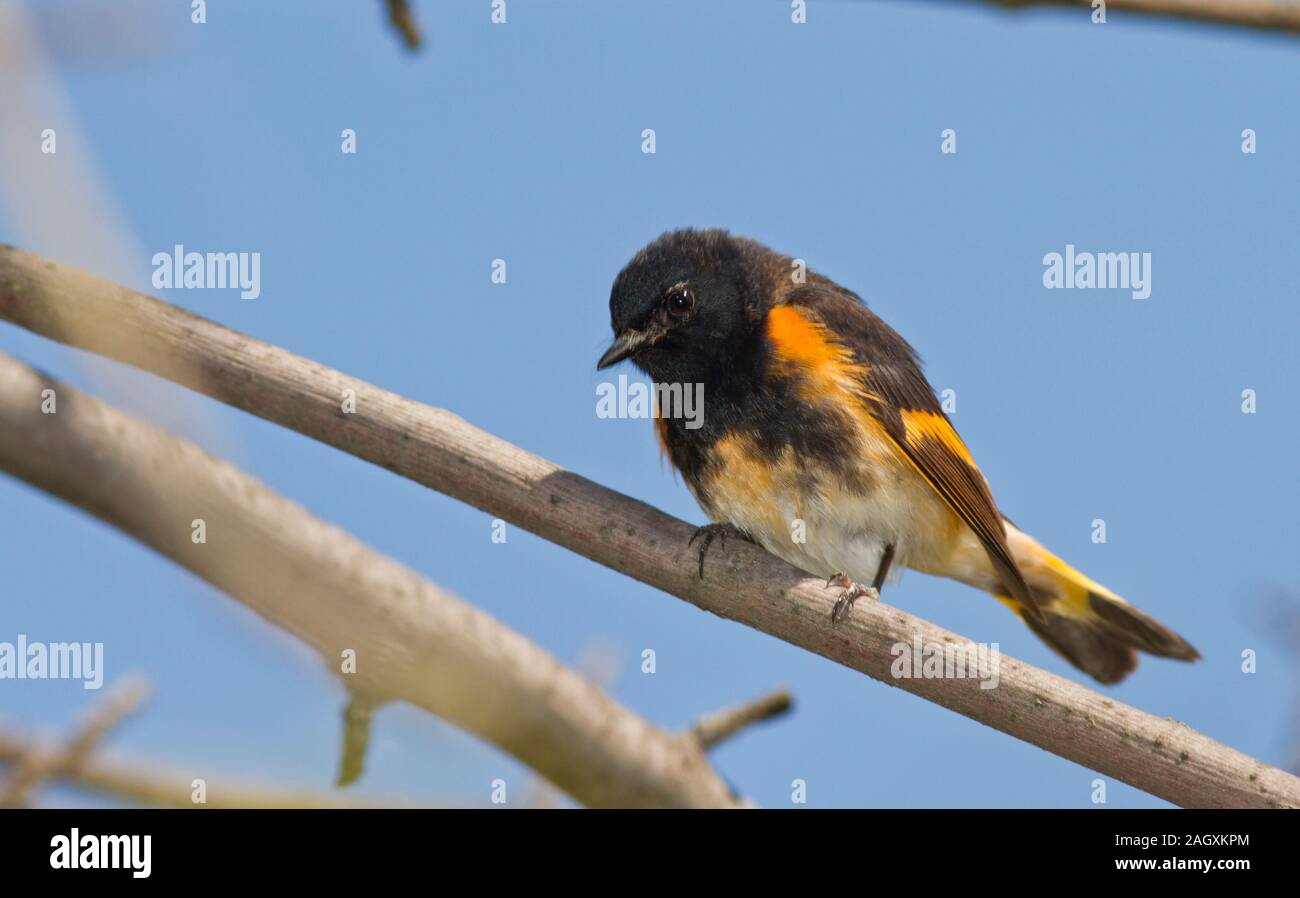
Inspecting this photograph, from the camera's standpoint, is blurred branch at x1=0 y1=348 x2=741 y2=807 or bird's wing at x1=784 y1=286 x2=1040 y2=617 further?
bird's wing at x1=784 y1=286 x2=1040 y2=617

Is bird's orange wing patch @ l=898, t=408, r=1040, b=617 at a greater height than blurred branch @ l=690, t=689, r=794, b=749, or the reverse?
bird's orange wing patch @ l=898, t=408, r=1040, b=617

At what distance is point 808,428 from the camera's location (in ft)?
16.0

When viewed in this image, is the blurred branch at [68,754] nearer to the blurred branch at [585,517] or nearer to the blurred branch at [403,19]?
the blurred branch at [585,517]

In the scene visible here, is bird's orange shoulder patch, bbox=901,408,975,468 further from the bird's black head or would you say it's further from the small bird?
the bird's black head

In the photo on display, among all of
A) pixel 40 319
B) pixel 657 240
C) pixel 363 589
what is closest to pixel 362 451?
pixel 40 319

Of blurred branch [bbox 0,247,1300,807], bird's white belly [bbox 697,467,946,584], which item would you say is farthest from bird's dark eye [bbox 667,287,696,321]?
blurred branch [bbox 0,247,1300,807]

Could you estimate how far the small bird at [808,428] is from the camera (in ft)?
16.0

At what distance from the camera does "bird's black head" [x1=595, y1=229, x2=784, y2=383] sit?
199 inches

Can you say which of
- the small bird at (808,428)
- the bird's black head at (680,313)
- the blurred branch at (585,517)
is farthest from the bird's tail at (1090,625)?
the blurred branch at (585,517)

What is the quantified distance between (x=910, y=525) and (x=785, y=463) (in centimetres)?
75

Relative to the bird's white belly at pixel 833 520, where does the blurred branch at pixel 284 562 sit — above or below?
below

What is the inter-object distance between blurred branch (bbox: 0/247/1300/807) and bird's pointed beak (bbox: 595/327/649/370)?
4.24 feet

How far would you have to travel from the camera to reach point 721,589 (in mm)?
3857
